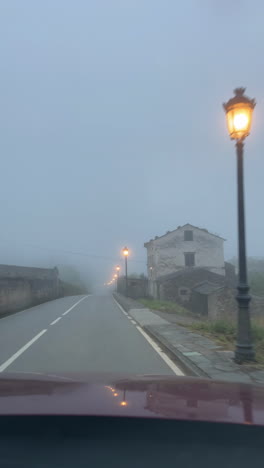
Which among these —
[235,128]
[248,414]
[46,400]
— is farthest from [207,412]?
[235,128]

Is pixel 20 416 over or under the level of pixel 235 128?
under

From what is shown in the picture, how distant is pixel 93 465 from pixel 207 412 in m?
0.85

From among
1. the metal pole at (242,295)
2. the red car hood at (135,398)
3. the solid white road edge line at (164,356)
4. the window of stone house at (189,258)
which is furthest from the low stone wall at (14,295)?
the window of stone house at (189,258)

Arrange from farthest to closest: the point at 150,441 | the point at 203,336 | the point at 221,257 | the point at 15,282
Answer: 1. the point at 221,257
2. the point at 15,282
3. the point at 203,336
4. the point at 150,441

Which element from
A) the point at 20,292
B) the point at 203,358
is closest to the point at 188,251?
the point at 20,292

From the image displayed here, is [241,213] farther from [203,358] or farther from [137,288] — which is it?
[137,288]

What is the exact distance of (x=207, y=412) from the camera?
9.00 feet

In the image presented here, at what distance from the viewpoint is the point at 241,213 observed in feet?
28.1

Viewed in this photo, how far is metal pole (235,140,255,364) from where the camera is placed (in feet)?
26.7

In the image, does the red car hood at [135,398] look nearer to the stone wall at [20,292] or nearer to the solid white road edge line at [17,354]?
the solid white road edge line at [17,354]

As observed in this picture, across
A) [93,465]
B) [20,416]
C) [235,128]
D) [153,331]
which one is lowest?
[153,331]

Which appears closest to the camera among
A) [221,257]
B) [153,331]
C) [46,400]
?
[46,400]

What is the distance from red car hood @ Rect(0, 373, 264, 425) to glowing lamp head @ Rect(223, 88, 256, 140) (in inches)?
233

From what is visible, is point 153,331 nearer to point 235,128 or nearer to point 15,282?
point 235,128
